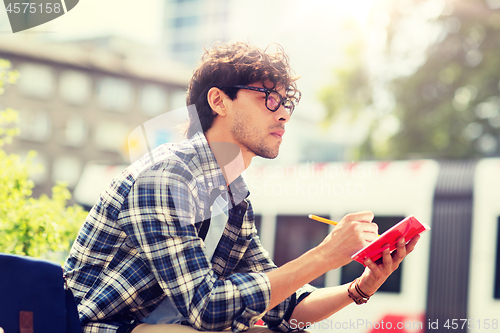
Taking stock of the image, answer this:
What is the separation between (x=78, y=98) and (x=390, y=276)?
3691 cm

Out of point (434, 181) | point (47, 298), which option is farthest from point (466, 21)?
point (47, 298)

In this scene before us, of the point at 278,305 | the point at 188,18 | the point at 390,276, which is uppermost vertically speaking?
the point at 188,18

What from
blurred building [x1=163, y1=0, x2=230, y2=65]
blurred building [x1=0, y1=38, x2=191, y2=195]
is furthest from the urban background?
blurred building [x1=163, y1=0, x2=230, y2=65]

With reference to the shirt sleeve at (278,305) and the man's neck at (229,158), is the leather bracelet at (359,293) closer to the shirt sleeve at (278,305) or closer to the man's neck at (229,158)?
the shirt sleeve at (278,305)

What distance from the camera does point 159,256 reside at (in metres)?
1.65

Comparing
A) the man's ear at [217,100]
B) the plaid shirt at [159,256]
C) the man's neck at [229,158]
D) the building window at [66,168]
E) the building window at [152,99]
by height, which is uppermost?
the building window at [152,99]

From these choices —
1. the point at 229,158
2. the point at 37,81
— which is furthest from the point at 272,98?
the point at 37,81

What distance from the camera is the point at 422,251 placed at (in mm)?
5918

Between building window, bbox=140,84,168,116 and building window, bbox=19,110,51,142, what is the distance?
24.1ft

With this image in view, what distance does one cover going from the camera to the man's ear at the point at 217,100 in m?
2.24

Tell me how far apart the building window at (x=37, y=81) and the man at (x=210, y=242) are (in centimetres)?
3796

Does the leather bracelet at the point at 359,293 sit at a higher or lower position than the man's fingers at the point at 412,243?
lower

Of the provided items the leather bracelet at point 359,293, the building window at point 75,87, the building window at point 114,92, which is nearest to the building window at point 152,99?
the building window at point 114,92

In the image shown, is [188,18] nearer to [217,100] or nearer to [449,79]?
[449,79]
